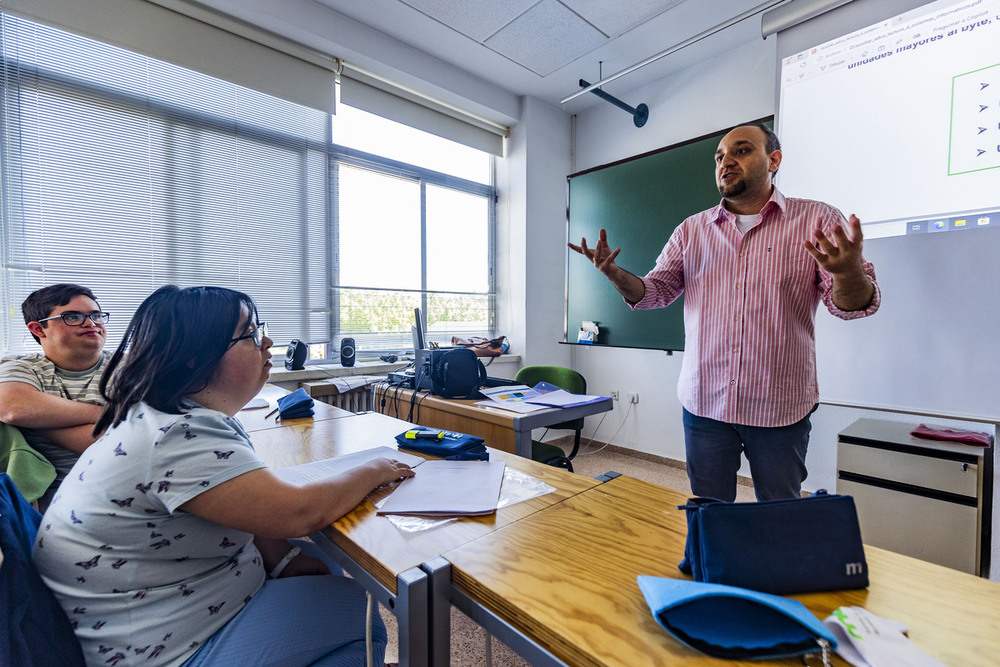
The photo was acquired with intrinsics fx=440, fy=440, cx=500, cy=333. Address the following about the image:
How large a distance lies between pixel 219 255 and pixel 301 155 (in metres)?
0.94

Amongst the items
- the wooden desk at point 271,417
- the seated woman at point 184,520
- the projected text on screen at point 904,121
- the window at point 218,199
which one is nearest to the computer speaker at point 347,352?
the window at point 218,199

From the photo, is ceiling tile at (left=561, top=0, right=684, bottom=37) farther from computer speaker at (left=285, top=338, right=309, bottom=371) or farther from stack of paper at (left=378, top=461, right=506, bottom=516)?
stack of paper at (left=378, top=461, right=506, bottom=516)

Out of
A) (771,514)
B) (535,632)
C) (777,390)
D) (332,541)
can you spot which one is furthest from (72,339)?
(777,390)

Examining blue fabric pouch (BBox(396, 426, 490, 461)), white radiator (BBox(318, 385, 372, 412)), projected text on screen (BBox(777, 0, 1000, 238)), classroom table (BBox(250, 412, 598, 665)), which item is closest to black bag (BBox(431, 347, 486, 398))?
blue fabric pouch (BBox(396, 426, 490, 461))

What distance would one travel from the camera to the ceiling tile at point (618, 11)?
2.79 metres

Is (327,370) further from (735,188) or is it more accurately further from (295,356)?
(735,188)

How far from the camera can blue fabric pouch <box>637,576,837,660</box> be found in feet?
1.64

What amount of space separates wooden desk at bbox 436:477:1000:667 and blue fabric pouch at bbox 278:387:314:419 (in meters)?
1.31

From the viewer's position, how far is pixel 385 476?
3.44 feet

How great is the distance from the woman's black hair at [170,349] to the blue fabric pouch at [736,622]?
904 mm

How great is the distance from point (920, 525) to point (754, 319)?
1.29 m

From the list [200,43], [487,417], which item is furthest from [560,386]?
[200,43]

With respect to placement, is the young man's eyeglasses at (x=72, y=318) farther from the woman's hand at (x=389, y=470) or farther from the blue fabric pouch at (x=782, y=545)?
the blue fabric pouch at (x=782, y=545)

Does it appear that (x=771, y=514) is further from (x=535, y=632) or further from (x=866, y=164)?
(x=866, y=164)
